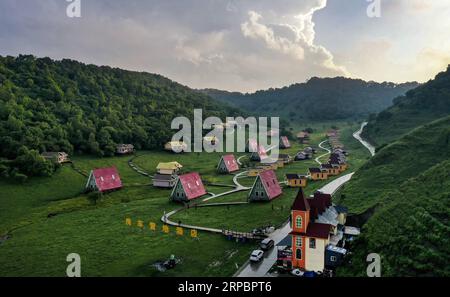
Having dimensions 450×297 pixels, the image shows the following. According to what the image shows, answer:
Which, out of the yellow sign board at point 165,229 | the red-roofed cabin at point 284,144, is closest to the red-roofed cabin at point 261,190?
the yellow sign board at point 165,229

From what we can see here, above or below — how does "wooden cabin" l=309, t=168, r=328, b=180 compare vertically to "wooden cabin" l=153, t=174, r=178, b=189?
above

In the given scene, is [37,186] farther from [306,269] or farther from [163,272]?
[306,269]

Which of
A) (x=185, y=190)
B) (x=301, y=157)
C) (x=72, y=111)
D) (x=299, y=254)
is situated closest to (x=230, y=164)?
(x=301, y=157)

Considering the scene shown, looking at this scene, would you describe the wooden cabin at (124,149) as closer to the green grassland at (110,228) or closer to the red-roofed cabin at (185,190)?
the green grassland at (110,228)
